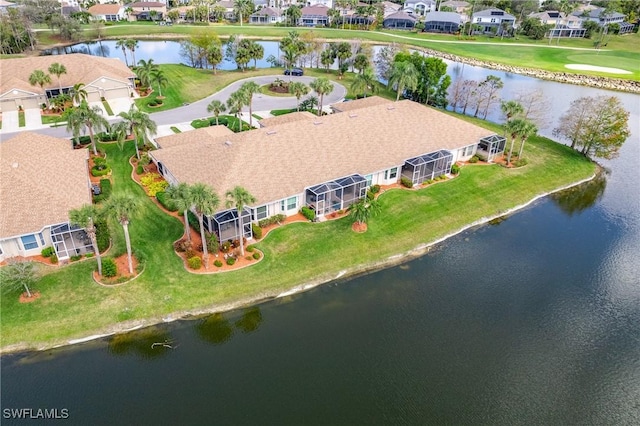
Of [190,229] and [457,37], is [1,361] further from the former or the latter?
[457,37]

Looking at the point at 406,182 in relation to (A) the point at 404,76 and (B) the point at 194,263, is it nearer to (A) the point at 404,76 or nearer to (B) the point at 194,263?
(A) the point at 404,76

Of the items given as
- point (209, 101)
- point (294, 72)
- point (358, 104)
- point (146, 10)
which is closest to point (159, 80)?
point (209, 101)

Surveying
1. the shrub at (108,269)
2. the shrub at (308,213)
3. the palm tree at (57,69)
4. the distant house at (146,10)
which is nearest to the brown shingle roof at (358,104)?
the shrub at (308,213)

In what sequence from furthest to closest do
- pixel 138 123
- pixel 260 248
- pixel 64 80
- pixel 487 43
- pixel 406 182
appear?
pixel 487 43 < pixel 64 80 < pixel 406 182 < pixel 138 123 < pixel 260 248

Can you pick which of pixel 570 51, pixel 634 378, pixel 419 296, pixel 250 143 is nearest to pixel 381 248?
pixel 419 296

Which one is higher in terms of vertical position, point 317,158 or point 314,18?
point 314,18

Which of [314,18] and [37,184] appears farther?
[314,18]

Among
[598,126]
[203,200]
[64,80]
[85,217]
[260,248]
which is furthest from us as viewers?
[64,80]
